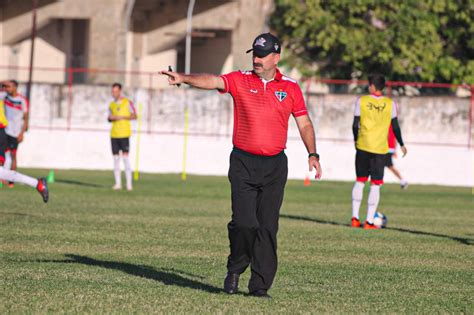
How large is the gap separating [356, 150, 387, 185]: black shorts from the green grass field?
796mm

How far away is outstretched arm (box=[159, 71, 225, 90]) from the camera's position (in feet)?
30.1

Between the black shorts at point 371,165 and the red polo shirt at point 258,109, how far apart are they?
313 inches

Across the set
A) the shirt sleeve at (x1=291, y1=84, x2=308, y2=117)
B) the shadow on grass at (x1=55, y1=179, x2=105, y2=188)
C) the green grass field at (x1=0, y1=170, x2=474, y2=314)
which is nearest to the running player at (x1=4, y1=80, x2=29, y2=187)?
the shadow on grass at (x1=55, y1=179, x2=105, y2=188)

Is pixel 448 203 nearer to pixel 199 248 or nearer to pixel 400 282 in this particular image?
pixel 199 248

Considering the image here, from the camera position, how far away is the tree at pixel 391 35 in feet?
133

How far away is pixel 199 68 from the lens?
50.8m

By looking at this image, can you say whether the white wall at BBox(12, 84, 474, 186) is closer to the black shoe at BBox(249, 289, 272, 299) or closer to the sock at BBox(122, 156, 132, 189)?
the sock at BBox(122, 156, 132, 189)

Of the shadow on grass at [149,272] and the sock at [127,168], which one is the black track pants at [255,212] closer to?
the shadow on grass at [149,272]

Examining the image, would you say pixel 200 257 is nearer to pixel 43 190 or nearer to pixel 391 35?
pixel 43 190

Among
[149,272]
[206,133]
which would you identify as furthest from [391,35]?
[149,272]

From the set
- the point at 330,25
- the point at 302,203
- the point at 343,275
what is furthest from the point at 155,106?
the point at 343,275

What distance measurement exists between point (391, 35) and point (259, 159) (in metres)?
31.6

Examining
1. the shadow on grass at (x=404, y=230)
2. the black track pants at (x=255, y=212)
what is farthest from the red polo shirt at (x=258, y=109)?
the shadow on grass at (x=404, y=230)

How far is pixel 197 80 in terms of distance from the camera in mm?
9438
